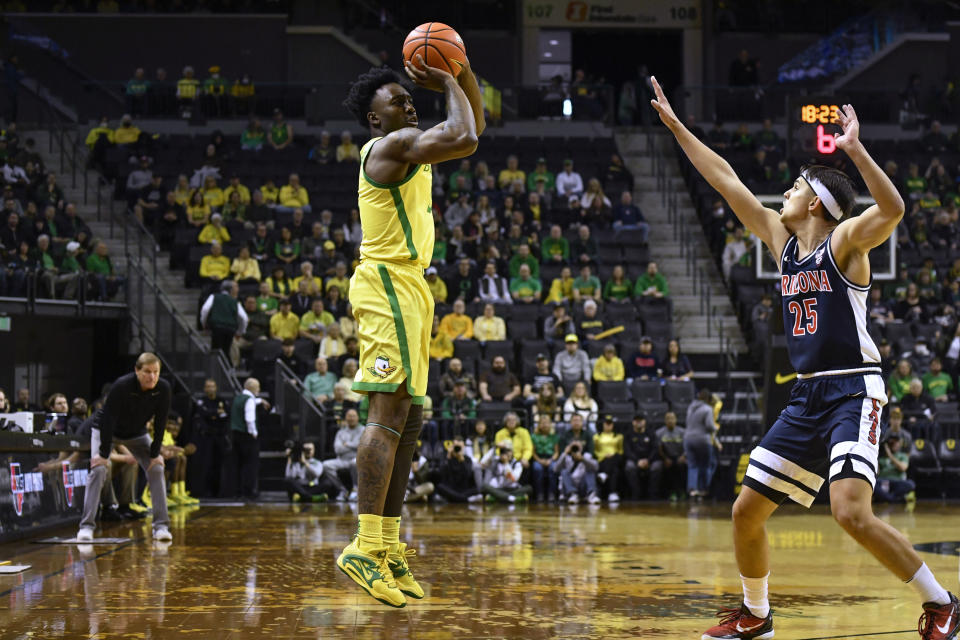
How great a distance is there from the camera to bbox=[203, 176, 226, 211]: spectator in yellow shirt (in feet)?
67.3

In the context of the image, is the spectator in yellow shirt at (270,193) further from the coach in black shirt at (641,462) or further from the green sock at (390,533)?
the green sock at (390,533)

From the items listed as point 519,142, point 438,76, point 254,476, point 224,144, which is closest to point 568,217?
Answer: point 519,142

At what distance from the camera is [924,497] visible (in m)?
16.1

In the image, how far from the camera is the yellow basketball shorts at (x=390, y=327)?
17.1 feet

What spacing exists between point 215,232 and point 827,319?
15673mm

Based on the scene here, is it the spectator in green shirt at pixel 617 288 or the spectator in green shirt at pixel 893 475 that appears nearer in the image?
the spectator in green shirt at pixel 893 475

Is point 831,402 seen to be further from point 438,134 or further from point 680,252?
point 680,252

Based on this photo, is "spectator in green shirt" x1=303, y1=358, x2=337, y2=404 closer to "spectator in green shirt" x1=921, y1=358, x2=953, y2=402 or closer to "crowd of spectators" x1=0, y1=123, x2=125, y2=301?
"crowd of spectators" x1=0, y1=123, x2=125, y2=301

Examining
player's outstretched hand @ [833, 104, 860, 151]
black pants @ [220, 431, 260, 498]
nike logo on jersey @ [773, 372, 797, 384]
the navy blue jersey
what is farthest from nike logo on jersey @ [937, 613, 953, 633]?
black pants @ [220, 431, 260, 498]

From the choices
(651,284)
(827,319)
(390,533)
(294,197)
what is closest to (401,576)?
(390,533)

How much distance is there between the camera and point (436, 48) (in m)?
5.32

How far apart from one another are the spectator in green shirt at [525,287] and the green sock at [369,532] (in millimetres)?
13567

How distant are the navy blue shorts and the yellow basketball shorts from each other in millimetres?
1483

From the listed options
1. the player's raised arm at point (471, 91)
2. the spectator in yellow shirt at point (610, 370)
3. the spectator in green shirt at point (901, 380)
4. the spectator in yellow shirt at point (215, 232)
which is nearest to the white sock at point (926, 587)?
the player's raised arm at point (471, 91)
